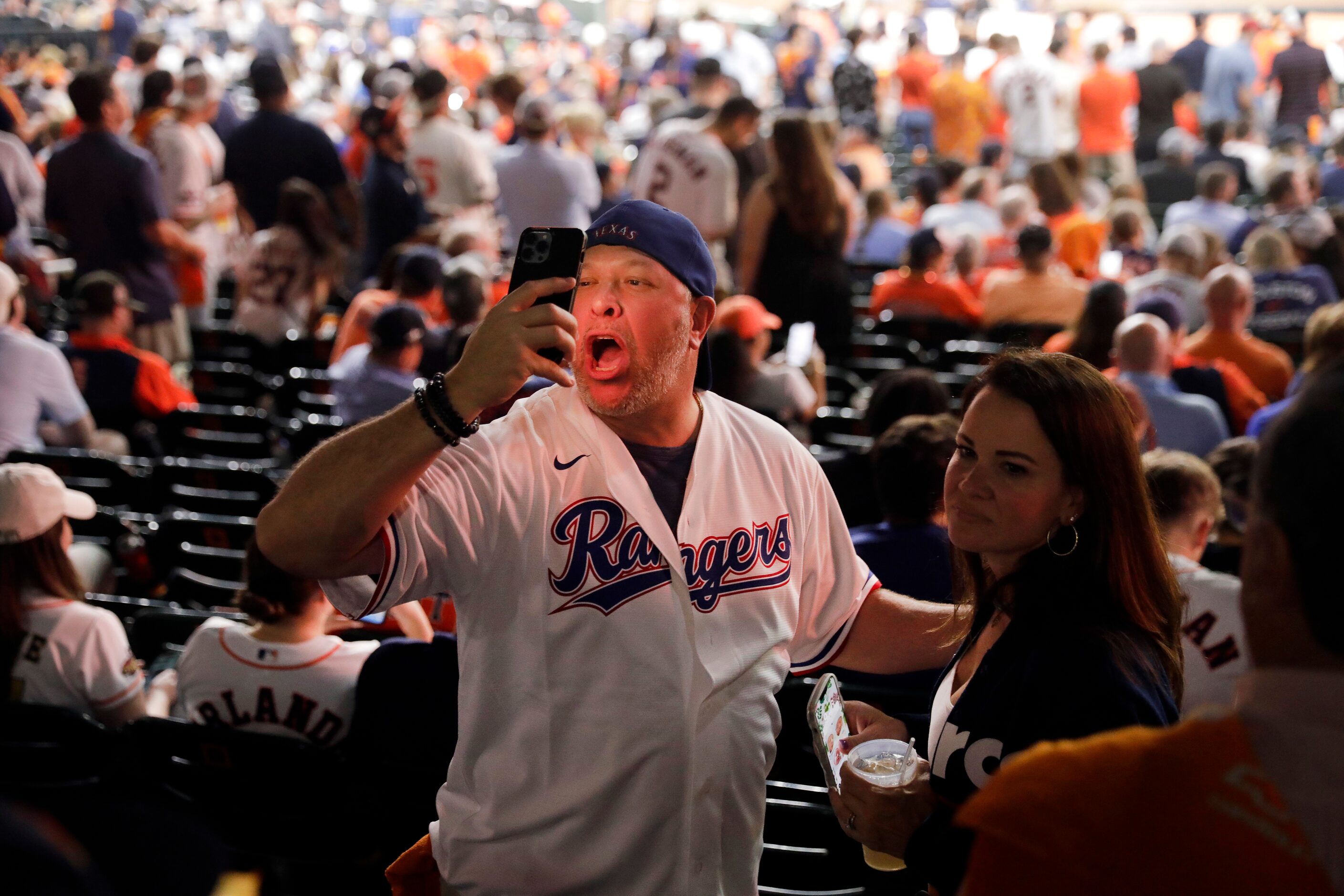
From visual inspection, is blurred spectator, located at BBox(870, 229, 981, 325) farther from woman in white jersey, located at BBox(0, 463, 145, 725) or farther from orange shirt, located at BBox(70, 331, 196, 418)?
woman in white jersey, located at BBox(0, 463, 145, 725)

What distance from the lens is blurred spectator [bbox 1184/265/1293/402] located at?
20.0 feet

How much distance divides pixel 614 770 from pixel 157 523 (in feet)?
10.6

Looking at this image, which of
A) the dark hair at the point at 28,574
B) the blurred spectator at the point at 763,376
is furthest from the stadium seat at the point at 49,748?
the blurred spectator at the point at 763,376

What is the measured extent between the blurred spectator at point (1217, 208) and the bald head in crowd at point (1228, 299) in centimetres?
337

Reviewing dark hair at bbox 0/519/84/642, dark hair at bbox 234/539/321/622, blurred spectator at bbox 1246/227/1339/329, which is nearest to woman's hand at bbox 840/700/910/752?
dark hair at bbox 234/539/321/622

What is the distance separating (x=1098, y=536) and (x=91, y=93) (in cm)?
674

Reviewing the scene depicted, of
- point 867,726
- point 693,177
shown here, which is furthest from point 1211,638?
point 693,177

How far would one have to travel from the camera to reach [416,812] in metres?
2.95

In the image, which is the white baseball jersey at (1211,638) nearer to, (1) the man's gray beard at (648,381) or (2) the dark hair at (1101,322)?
(1) the man's gray beard at (648,381)

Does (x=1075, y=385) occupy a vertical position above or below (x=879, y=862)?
above

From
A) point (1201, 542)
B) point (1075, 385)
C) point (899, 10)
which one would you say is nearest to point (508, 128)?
point (899, 10)

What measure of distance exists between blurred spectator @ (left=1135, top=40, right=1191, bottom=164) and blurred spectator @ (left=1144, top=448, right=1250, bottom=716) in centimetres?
1152

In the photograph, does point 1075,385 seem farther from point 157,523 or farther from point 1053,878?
point 157,523

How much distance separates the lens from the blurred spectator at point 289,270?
7.44m
